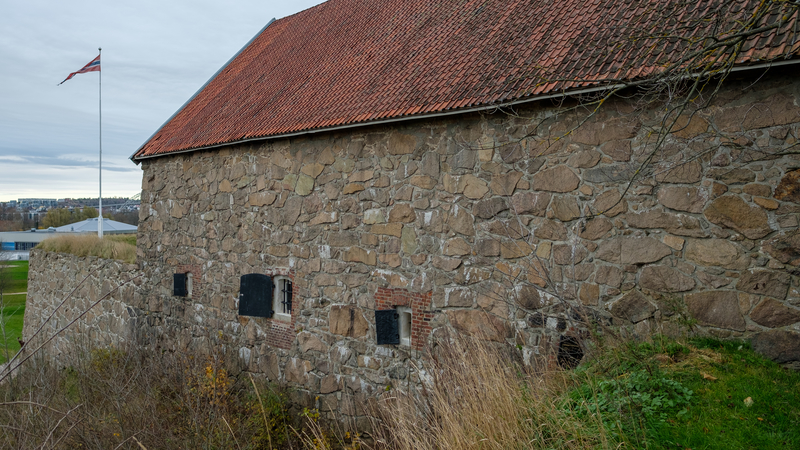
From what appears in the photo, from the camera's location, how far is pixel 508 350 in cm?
609

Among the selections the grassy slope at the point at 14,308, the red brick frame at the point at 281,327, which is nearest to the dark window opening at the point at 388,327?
the red brick frame at the point at 281,327

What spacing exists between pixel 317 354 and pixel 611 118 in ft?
16.8

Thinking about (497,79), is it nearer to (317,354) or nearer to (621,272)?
(621,272)

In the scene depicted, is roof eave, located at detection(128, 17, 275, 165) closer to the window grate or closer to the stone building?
the stone building

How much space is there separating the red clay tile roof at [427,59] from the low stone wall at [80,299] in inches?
120

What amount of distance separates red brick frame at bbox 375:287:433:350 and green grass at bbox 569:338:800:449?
223cm

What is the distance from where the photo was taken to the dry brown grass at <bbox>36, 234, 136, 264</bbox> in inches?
521

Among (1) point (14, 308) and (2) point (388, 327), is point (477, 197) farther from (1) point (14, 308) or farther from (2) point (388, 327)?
(1) point (14, 308)

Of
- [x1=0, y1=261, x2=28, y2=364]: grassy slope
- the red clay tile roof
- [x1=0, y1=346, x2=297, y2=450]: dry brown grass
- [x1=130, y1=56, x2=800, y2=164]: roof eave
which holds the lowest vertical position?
[x1=0, y1=261, x2=28, y2=364]: grassy slope

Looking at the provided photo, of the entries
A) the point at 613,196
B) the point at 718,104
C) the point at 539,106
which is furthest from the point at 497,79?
the point at 718,104

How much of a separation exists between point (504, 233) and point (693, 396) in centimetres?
256

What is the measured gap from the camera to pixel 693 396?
4230 millimetres

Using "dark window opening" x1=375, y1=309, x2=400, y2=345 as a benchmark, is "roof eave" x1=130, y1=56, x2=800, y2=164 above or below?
above

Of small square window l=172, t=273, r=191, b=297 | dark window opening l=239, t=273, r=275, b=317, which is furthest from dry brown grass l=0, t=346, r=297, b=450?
small square window l=172, t=273, r=191, b=297
